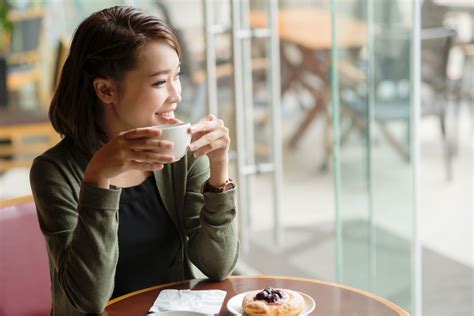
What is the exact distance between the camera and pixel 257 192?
4.75m

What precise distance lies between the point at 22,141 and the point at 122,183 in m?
3.61

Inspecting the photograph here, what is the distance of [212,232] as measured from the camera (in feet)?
5.12

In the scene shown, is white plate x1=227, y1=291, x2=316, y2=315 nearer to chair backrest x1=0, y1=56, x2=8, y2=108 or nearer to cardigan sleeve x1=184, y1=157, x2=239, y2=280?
cardigan sleeve x1=184, y1=157, x2=239, y2=280

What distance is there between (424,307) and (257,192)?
1928mm

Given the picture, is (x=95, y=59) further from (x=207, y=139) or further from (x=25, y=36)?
(x=25, y=36)

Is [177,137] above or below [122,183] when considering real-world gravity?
above

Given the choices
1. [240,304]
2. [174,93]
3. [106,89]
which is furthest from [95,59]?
[240,304]

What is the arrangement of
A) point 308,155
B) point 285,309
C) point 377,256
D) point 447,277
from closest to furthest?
point 285,309, point 377,256, point 447,277, point 308,155

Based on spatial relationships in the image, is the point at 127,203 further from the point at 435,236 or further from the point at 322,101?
the point at 322,101

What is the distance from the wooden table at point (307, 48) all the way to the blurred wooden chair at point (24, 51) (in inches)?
81.9

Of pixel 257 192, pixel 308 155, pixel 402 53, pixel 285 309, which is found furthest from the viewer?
pixel 308 155

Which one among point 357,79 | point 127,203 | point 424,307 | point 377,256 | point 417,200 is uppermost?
point 357,79

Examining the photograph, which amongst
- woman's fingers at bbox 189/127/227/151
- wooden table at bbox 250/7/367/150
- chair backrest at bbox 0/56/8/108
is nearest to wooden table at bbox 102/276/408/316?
woman's fingers at bbox 189/127/227/151

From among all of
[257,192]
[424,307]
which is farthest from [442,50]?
[257,192]
